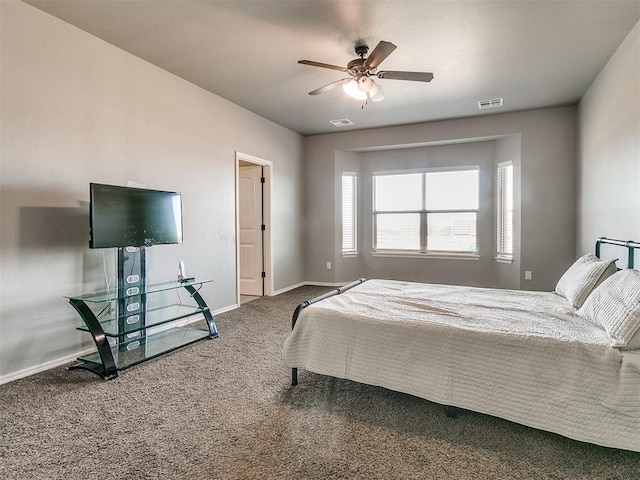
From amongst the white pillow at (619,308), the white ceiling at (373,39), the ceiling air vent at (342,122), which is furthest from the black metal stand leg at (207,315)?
the ceiling air vent at (342,122)

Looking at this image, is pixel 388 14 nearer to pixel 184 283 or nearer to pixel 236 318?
pixel 184 283

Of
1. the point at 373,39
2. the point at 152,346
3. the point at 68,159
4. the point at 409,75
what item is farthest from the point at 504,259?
the point at 68,159

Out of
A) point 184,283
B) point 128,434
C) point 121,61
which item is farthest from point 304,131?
point 128,434

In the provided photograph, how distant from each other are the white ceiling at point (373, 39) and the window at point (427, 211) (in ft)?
5.71

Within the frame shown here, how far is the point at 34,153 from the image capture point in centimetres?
268

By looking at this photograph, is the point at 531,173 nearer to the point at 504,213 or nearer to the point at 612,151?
the point at 504,213

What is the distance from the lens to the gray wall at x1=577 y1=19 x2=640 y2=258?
288 centimetres

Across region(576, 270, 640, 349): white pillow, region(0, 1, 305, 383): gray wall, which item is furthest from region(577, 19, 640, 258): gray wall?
region(0, 1, 305, 383): gray wall

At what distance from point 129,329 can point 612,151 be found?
4921 mm

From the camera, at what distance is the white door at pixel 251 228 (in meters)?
5.59

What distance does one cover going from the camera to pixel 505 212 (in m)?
5.45

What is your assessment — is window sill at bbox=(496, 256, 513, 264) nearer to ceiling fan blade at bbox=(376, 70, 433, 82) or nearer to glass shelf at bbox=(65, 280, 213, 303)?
ceiling fan blade at bbox=(376, 70, 433, 82)

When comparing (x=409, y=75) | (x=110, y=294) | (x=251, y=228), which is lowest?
(x=110, y=294)

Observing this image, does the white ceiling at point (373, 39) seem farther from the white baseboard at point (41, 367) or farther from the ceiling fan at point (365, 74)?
the white baseboard at point (41, 367)
